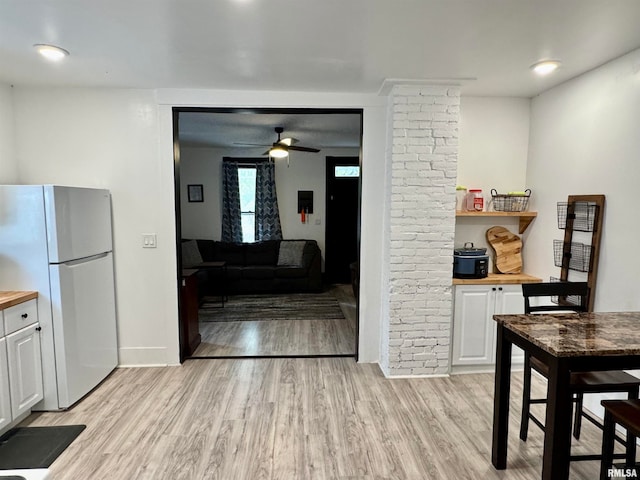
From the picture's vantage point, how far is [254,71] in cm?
266

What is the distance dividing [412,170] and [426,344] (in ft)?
4.82

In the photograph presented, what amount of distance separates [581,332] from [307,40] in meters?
2.16

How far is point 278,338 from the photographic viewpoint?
3.95 meters

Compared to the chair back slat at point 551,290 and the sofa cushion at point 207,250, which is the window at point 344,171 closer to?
the sofa cushion at point 207,250

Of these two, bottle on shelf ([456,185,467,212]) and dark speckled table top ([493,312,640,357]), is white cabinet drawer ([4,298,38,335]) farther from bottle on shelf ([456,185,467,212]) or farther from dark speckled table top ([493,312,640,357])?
bottle on shelf ([456,185,467,212])

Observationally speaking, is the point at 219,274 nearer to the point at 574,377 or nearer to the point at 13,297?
the point at 13,297

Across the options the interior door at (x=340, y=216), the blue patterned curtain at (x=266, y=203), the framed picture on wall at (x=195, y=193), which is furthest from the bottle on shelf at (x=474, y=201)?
the framed picture on wall at (x=195, y=193)

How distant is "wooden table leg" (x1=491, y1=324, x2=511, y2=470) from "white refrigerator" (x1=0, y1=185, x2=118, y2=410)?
282 cm

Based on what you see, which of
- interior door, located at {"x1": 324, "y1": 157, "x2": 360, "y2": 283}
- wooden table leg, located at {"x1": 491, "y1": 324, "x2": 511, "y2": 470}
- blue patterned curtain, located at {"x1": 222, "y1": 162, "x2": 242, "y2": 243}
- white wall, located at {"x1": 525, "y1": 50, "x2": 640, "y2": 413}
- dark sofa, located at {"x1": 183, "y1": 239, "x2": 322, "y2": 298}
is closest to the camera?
wooden table leg, located at {"x1": 491, "y1": 324, "x2": 511, "y2": 470}

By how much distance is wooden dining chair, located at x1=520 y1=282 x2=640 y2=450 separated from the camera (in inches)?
70.6

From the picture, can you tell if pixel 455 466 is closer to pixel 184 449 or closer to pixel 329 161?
pixel 184 449

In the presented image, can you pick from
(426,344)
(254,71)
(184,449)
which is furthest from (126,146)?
(426,344)

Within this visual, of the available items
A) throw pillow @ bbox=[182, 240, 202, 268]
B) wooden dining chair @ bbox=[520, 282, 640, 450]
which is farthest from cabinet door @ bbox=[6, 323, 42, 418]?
throw pillow @ bbox=[182, 240, 202, 268]

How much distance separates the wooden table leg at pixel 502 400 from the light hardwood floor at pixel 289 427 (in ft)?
0.32
